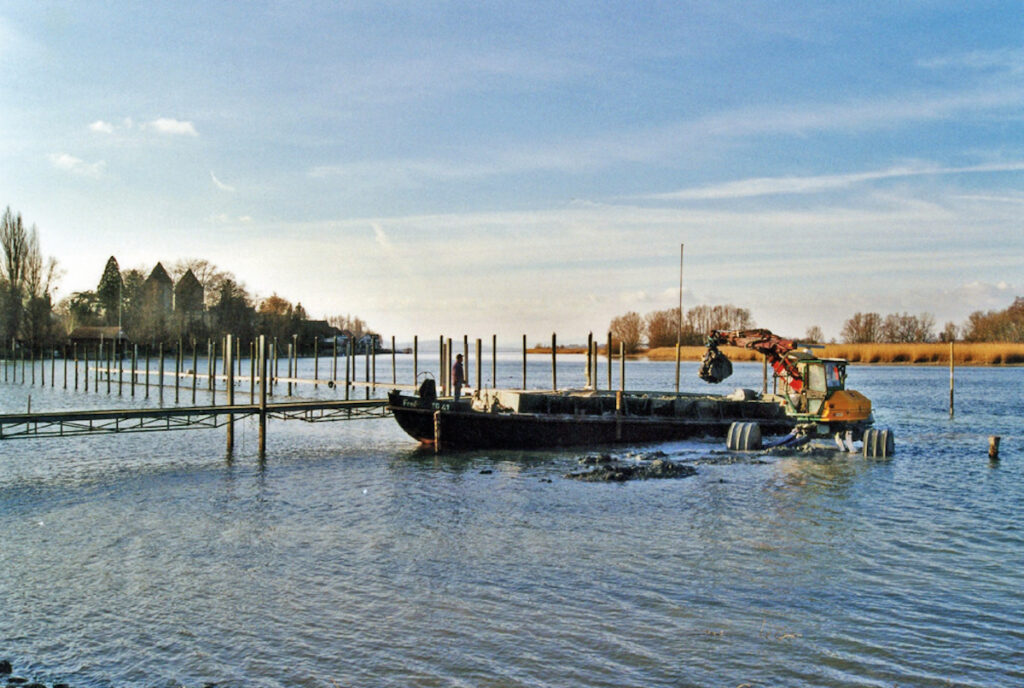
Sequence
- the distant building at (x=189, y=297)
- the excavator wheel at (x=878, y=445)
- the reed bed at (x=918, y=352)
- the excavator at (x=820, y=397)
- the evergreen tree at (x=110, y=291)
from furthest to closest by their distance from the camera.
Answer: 1. the evergreen tree at (x=110, y=291)
2. the distant building at (x=189, y=297)
3. the reed bed at (x=918, y=352)
4. the excavator at (x=820, y=397)
5. the excavator wheel at (x=878, y=445)

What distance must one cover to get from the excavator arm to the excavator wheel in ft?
8.60

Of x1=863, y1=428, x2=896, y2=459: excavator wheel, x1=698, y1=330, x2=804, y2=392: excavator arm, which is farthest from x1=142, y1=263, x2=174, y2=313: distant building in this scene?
x1=863, y1=428, x2=896, y2=459: excavator wheel

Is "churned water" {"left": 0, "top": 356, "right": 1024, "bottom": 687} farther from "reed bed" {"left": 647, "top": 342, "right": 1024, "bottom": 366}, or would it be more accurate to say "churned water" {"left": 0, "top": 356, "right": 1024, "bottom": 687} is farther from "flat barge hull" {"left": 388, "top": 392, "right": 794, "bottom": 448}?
"reed bed" {"left": 647, "top": 342, "right": 1024, "bottom": 366}

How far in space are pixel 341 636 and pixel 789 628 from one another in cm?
530

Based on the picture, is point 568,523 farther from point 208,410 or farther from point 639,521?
point 208,410

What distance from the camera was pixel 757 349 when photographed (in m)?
27.6

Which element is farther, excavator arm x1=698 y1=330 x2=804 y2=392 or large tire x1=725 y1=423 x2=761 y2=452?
excavator arm x1=698 y1=330 x2=804 y2=392

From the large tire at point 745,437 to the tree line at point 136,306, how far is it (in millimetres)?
73600

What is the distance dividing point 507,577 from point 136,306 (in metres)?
108

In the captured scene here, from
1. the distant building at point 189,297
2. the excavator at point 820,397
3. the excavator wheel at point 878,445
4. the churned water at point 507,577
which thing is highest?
the distant building at point 189,297

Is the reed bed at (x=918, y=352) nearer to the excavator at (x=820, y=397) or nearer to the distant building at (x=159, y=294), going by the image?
the excavator at (x=820, y=397)

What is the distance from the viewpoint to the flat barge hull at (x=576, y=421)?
26.1m

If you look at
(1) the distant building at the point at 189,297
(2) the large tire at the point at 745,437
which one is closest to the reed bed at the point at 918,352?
(2) the large tire at the point at 745,437

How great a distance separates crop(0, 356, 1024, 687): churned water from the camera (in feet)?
27.5
